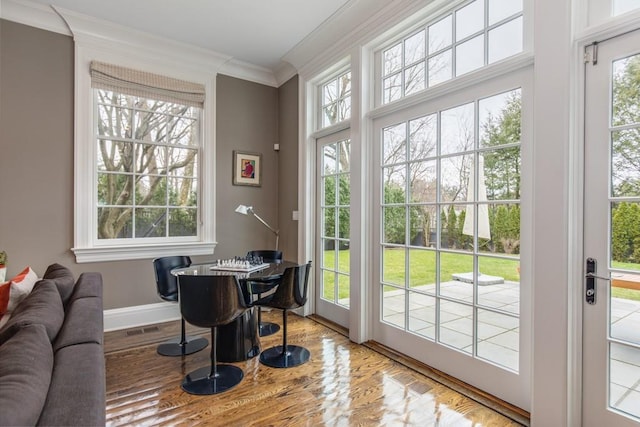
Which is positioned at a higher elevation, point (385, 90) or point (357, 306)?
point (385, 90)

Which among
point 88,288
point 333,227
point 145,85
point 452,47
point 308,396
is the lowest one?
point 308,396

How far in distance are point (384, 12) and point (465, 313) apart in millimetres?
2474

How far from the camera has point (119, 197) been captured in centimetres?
352

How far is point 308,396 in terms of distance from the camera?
2.19 meters

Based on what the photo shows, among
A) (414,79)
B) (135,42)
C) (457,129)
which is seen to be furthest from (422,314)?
(135,42)

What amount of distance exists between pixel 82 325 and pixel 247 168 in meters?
2.95

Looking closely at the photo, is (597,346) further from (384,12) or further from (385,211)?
(384,12)

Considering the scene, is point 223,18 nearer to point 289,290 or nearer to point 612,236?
point 289,290

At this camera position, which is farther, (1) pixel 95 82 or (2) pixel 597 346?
(1) pixel 95 82

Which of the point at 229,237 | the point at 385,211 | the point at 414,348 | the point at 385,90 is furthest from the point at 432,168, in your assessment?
the point at 229,237

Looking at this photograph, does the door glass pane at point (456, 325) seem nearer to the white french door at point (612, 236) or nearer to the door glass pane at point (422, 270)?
the door glass pane at point (422, 270)

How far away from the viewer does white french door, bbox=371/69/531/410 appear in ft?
6.80

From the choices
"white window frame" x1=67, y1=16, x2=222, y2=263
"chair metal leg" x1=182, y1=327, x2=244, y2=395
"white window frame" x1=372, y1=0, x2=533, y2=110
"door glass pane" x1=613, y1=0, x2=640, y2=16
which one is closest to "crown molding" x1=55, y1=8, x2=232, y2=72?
"white window frame" x1=67, y1=16, x2=222, y2=263

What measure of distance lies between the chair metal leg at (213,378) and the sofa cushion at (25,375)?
4.05ft
